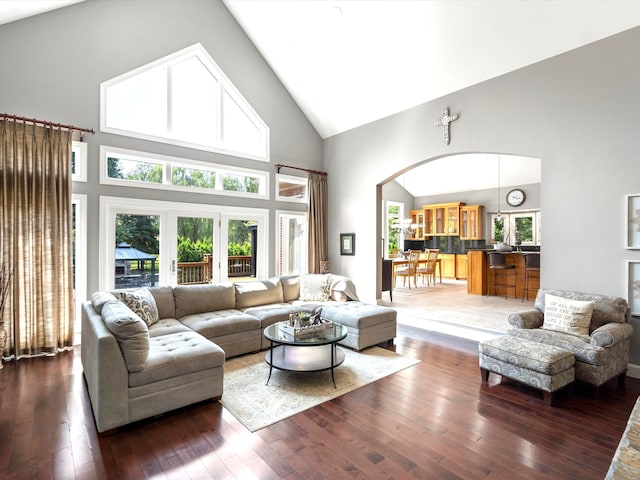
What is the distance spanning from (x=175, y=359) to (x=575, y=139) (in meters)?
4.95

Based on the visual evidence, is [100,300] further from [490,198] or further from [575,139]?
[490,198]

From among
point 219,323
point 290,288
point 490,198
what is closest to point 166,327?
point 219,323

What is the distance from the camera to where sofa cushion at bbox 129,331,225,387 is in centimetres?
266

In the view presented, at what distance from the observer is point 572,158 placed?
4062 millimetres

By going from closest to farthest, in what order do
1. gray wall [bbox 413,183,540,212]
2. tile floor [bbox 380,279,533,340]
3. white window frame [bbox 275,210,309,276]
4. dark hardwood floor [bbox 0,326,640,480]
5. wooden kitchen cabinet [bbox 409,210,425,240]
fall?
dark hardwood floor [bbox 0,326,640,480] → tile floor [bbox 380,279,533,340] → white window frame [bbox 275,210,309,276] → gray wall [bbox 413,183,540,212] → wooden kitchen cabinet [bbox 409,210,425,240]

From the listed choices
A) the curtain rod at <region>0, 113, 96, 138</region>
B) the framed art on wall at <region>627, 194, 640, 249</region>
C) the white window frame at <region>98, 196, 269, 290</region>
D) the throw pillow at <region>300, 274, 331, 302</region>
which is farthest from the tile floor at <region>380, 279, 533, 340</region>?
the curtain rod at <region>0, 113, 96, 138</region>

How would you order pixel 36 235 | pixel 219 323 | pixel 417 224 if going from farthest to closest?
pixel 417 224 < pixel 36 235 < pixel 219 323

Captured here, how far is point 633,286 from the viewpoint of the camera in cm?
361

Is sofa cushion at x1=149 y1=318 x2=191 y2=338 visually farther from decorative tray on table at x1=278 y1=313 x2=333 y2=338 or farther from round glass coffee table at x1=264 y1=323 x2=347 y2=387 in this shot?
decorative tray on table at x1=278 y1=313 x2=333 y2=338

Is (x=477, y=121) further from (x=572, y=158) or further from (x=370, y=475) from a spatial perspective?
(x=370, y=475)

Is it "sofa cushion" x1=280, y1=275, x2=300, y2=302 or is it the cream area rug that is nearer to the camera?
the cream area rug

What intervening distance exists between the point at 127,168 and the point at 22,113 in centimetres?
131

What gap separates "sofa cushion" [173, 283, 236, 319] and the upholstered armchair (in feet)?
11.8

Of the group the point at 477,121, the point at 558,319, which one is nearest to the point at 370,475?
the point at 558,319
